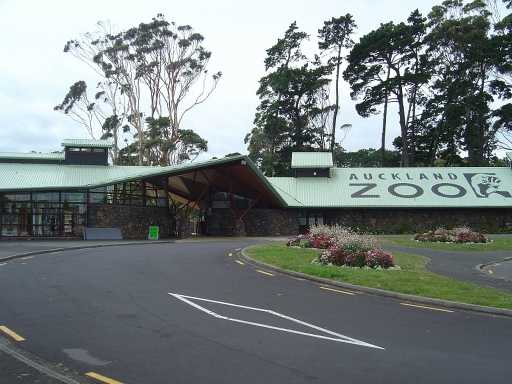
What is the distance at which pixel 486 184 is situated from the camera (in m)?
43.4

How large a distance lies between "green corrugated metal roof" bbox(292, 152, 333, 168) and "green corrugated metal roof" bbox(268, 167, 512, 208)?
119cm

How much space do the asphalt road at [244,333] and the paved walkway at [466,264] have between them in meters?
4.15

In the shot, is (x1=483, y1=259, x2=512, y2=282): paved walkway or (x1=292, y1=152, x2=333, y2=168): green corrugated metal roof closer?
(x1=483, y1=259, x2=512, y2=282): paved walkway

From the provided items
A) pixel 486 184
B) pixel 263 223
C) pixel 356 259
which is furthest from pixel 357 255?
pixel 486 184

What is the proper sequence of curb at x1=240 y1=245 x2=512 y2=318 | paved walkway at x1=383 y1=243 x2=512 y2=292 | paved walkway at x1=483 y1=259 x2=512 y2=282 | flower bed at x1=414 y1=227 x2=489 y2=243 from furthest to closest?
flower bed at x1=414 y1=227 x2=489 y2=243 < paved walkway at x1=483 y1=259 x2=512 y2=282 < paved walkway at x1=383 y1=243 x2=512 y2=292 < curb at x1=240 y1=245 x2=512 y2=318

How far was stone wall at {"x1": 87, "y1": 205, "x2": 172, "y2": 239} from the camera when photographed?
115ft

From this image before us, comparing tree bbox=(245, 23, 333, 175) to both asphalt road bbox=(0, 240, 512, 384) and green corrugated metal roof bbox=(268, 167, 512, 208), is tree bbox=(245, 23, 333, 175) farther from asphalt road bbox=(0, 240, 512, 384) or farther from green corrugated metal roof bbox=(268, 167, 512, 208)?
asphalt road bbox=(0, 240, 512, 384)

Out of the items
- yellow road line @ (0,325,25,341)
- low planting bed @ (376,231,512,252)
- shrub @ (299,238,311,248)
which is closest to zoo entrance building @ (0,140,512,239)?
shrub @ (299,238,311,248)

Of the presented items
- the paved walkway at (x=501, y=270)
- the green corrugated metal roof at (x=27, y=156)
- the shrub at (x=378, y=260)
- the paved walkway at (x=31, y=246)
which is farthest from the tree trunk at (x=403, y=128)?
the shrub at (x=378, y=260)

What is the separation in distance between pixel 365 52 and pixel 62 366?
185ft

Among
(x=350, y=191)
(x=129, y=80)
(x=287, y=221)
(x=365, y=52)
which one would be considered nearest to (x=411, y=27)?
(x=365, y=52)

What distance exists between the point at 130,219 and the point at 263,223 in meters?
11.9

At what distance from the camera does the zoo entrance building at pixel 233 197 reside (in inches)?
1345

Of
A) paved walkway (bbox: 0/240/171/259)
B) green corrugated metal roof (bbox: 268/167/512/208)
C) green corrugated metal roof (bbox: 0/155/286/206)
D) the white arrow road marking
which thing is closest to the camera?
the white arrow road marking
